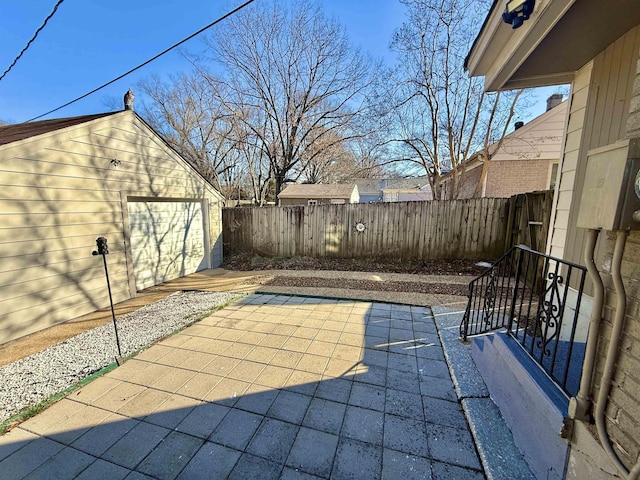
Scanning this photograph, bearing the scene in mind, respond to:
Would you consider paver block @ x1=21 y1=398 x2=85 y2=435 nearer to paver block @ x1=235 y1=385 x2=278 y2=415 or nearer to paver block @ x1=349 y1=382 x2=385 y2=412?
paver block @ x1=235 y1=385 x2=278 y2=415

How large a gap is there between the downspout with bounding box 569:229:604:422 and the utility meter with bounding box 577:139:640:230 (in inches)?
4.1

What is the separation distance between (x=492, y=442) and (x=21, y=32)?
26.6 feet

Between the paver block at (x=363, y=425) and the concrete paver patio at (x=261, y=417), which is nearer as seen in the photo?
the concrete paver patio at (x=261, y=417)

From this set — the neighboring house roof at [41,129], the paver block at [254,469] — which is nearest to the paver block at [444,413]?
the paver block at [254,469]

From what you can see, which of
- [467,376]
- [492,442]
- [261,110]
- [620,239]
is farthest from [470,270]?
[261,110]

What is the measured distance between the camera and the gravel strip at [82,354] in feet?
7.98

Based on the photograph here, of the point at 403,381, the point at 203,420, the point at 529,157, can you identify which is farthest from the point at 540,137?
the point at 203,420

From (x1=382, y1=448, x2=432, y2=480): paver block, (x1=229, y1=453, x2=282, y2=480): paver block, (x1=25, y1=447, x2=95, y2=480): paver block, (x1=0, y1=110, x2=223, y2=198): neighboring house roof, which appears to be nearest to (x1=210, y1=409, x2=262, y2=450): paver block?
(x1=229, y1=453, x2=282, y2=480): paver block

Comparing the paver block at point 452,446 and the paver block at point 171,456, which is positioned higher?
the paver block at point 452,446

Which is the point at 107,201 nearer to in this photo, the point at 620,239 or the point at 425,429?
the point at 425,429

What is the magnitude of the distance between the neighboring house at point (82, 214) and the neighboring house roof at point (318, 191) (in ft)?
35.2

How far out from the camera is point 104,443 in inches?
74.4

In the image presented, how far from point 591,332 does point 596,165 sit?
770 millimetres

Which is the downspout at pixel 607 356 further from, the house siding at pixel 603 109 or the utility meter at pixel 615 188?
the house siding at pixel 603 109
